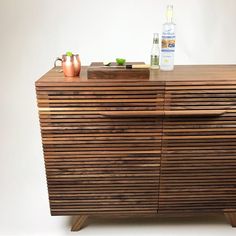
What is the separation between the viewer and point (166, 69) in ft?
4.58

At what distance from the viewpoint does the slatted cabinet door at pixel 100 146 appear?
115 centimetres

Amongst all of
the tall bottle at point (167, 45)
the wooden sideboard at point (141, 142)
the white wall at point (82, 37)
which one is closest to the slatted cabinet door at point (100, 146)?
the wooden sideboard at point (141, 142)

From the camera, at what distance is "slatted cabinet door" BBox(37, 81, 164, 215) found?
115 cm

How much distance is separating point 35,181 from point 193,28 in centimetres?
160

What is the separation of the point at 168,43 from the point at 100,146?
2.11 ft

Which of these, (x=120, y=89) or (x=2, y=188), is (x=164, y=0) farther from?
(x=2, y=188)

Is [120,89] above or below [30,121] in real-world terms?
above

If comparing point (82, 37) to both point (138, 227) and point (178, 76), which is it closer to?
point (178, 76)

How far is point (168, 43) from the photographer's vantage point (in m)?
1.32

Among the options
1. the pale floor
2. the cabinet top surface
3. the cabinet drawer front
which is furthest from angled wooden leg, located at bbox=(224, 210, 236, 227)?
the cabinet top surface

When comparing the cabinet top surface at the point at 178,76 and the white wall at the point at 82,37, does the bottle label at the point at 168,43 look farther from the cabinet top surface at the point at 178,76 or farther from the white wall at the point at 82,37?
the white wall at the point at 82,37

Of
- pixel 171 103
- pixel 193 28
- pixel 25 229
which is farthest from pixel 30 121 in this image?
pixel 193 28

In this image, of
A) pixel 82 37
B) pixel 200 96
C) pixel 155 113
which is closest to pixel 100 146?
pixel 155 113

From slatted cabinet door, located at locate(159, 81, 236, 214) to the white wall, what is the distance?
2.39ft
